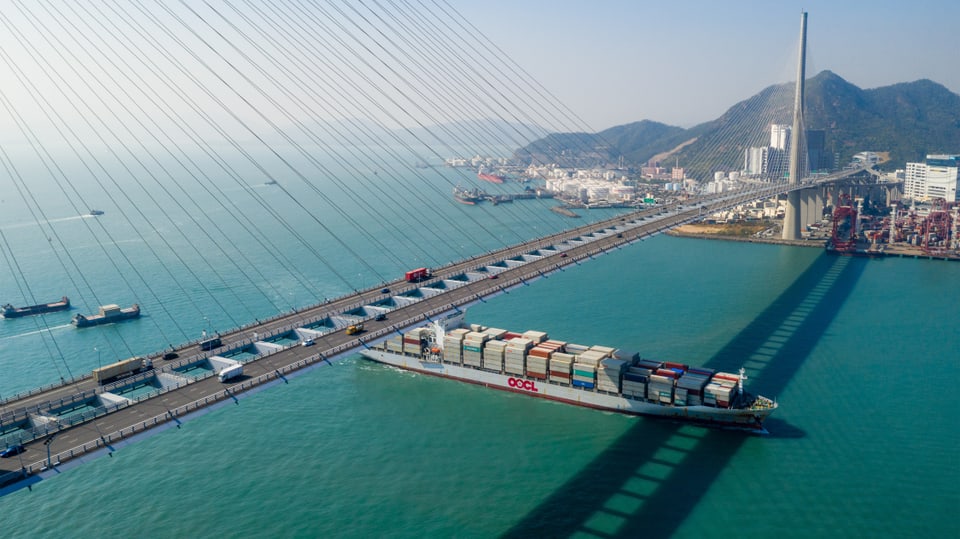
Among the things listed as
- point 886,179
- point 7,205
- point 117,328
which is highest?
point 7,205

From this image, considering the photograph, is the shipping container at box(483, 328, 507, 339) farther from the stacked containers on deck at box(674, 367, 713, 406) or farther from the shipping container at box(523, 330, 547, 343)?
the stacked containers on deck at box(674, 367, 713, 406)

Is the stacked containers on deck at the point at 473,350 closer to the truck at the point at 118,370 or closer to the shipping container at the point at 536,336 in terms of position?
the shipping container at the point at 536,336

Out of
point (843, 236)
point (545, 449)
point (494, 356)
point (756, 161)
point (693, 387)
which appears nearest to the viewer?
point (545, 449)

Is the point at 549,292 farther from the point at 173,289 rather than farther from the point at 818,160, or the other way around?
the point at 818,160

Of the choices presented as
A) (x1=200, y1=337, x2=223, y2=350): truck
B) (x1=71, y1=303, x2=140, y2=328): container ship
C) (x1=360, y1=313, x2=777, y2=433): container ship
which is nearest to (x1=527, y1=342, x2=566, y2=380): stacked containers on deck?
(x1=360, y1=313, x2=777, y2=433): container ship

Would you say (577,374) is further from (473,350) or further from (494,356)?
(473,350)

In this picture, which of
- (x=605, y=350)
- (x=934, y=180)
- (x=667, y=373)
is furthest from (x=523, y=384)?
(x=934, y=180)

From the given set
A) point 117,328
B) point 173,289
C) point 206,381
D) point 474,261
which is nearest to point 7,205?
point 173,289
